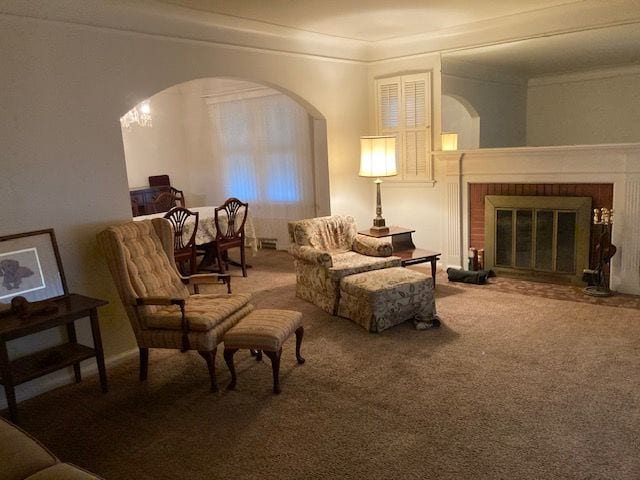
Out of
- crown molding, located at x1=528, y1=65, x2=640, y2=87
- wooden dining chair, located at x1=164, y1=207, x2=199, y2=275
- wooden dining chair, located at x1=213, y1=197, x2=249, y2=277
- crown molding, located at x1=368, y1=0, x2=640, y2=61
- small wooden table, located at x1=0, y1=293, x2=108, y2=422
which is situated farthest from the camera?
crown molding, located at x1=528, y1=65, x2=640, y2=87

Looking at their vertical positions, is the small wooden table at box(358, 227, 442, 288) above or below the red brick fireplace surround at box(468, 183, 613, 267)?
below

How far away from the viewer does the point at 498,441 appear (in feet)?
8.13

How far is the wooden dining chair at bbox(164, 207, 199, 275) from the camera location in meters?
5.18

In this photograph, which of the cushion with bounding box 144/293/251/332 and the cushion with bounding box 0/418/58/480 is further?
the cushion with bounding box 144/293/251/332

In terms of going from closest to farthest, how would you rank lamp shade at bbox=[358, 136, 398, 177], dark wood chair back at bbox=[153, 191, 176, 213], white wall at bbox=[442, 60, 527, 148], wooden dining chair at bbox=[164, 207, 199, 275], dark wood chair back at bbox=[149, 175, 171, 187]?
lamp shade at bbox=[358, 136, 398, 177] < wooden dining chair at bbox=[164, 207, 199, 275] < white wall at bbox=[442, 60, 527, 148] < dark wood chair back at bbox=[153, 191, 176, 213] < dark wood chair back at bbox=[149, 175, 171, 187]

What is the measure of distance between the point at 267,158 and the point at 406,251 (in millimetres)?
3092

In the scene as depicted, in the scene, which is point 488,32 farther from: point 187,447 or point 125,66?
point 187,447

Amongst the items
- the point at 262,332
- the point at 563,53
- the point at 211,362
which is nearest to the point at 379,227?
the point at 262,332

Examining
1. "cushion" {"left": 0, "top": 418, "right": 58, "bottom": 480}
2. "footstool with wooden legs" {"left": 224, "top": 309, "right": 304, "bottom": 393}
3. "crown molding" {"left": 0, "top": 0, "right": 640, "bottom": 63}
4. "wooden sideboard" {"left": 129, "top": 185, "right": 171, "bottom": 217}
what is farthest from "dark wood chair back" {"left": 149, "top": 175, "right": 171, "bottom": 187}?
"cushion" {"left": 0, "top": 418, "right": 58, "bottom": 480}

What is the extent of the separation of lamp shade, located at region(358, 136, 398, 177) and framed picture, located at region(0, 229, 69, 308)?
3.00 m

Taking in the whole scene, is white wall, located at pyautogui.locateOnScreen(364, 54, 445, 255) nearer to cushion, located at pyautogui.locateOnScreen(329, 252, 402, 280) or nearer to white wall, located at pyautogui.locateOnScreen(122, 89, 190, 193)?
cushion, located at pyautogui.locateOnScreen(329, 252, 402, 280)

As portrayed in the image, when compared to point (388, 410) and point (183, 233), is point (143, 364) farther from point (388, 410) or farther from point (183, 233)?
point (183, 233)

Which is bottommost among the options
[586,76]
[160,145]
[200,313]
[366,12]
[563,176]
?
[200,313]

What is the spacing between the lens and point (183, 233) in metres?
5.42
